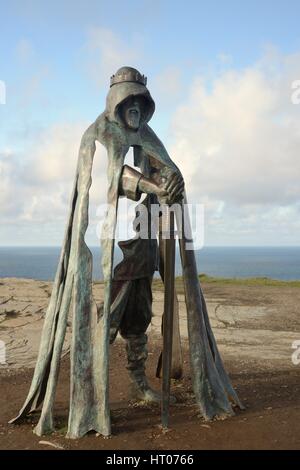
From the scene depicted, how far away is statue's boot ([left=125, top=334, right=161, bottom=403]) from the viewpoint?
4.83 metres

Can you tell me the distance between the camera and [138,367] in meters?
4.91

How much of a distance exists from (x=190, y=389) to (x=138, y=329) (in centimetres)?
111

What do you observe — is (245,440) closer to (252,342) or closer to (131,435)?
(131,435)

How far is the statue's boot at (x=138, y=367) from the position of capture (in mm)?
4832

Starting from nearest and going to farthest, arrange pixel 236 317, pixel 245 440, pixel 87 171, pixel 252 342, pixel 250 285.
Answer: pixel 245 440, pixel 87 171, pixel 252 342, pixel 236 317, pixel 250 285

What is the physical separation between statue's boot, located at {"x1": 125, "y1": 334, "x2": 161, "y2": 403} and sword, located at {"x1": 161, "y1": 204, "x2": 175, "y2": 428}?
73cm

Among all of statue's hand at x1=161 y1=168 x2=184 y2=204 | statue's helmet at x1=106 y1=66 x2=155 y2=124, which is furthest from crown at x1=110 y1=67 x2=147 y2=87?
statue's hand at x1=161 y1=168 x2=184 y2=204

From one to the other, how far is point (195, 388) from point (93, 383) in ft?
3.06

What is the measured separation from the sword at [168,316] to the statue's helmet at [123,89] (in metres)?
0.98

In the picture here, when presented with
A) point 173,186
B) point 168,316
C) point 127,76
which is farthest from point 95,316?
point 127,76

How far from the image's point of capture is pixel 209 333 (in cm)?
480

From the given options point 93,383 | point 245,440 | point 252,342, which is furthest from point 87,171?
point 252,342

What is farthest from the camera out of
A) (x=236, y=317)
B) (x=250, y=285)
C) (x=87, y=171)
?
(x=250, y=285)
